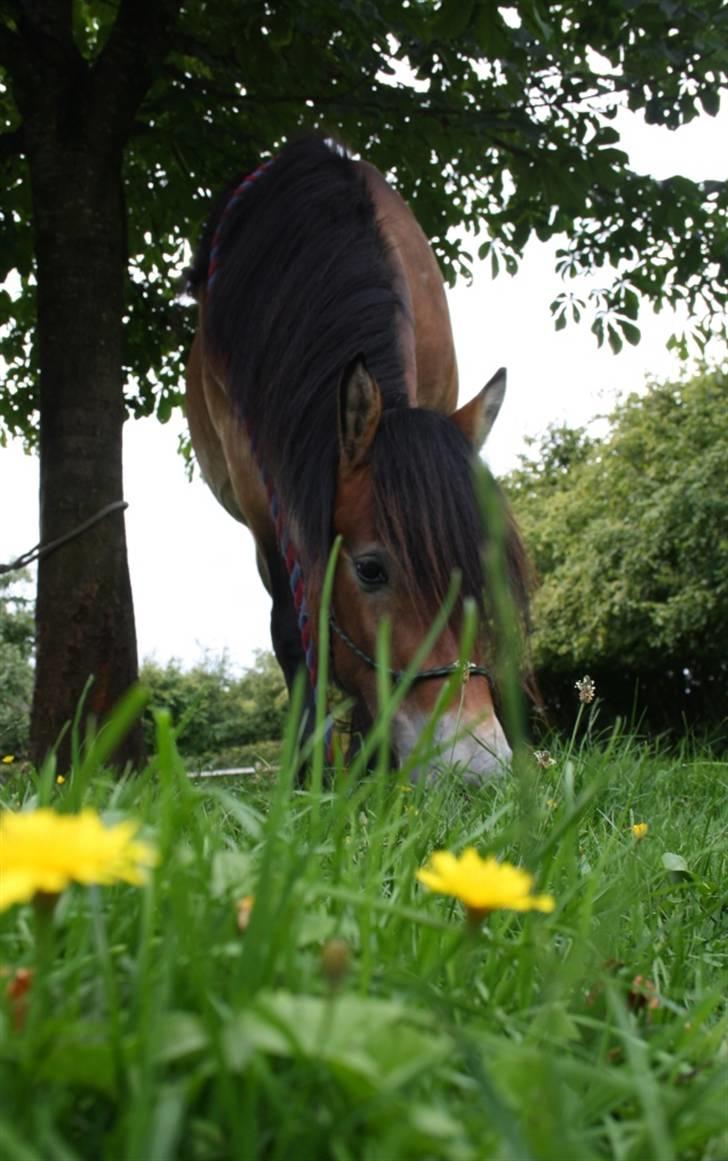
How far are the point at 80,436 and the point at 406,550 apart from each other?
7.64 ft

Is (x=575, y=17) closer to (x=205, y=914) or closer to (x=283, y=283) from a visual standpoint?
(x=283, y=283)

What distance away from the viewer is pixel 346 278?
12.3 ft

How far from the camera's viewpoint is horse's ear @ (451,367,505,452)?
3.40 meters

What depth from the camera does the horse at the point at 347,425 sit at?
2.83 metres

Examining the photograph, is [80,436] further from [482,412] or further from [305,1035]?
[305,1035]

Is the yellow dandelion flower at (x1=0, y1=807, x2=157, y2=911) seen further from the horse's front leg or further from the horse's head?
the horse's front leg

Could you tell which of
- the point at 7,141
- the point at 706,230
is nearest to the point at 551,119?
the point at 706,230

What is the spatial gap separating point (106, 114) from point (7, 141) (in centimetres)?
76

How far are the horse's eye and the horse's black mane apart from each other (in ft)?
0.46

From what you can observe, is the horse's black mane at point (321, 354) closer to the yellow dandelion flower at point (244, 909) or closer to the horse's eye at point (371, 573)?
the horse's eye at point (371, 573)

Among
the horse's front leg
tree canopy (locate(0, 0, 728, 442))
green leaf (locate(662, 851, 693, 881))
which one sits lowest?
green leaf (locate(662, 851, 693, 881))

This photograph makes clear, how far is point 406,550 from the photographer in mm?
A: 2840

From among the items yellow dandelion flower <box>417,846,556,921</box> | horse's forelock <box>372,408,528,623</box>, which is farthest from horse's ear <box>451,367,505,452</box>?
yellow dandelion flower <box>417,846,556,921</box>

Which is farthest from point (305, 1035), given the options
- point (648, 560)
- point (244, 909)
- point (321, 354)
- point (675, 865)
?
point (648, 560)
